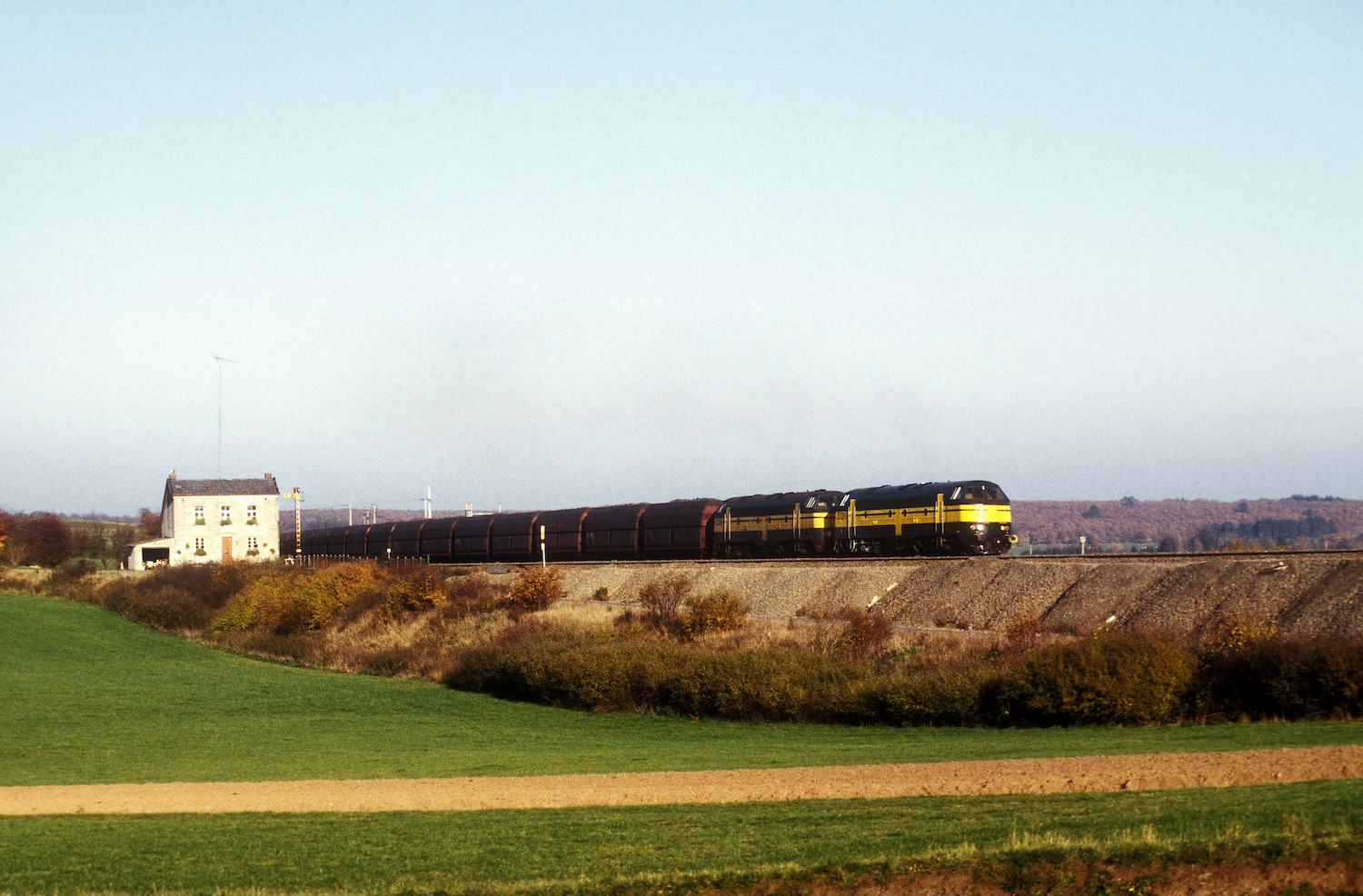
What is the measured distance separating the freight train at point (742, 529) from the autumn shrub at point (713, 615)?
28.0 ft

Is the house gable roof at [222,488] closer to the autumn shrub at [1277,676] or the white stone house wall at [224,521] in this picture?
the white stone house wall at [224,521]

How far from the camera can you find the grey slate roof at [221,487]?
83.1 metres

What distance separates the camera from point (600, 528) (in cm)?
6019

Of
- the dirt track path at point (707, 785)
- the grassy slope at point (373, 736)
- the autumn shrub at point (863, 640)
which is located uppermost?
the autumn shrub at point (863, 640)

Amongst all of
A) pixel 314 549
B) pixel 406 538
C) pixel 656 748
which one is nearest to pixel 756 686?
pixel 656 748

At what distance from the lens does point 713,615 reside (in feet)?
127

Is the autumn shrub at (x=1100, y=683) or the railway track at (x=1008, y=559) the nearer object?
the autumn shrub at (x=1100, y=683)

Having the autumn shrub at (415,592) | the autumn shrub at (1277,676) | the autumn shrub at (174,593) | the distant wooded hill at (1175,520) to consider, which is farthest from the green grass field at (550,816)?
the distant wooded hill at (1175,520)

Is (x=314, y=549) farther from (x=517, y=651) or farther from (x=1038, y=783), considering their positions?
(x=1038, y=783)

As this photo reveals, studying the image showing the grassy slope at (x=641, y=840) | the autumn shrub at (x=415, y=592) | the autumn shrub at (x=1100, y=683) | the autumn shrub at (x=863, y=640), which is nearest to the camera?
the grassy slope at (x=641, y=840)

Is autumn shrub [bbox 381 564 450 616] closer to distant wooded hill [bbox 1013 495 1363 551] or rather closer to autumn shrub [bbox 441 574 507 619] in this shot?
autumn shrub [bbox 441 574 507 619]

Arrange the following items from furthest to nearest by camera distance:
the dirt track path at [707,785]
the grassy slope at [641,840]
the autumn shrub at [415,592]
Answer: the autumn shrub at [415,592] → the dirt track path at [707,785] → the grassy slope at [641,840]

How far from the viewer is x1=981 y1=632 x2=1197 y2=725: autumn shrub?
926 inches

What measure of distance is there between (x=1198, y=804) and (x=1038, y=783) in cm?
359
